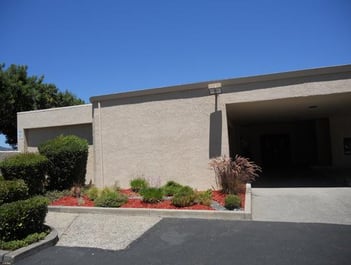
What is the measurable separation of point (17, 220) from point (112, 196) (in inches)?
138

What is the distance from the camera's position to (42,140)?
15.4m

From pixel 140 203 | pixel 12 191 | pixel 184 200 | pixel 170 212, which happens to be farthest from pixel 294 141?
pixel 12 191

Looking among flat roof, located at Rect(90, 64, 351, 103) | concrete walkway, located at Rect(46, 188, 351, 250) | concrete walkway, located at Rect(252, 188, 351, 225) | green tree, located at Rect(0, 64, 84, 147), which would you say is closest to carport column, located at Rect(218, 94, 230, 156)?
flat roof, located at Rect(90, 64, 351, 103)

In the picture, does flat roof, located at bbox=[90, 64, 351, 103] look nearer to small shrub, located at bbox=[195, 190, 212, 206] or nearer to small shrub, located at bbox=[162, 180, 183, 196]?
small shrub, located at bbox=[162, 180, 183, 196]

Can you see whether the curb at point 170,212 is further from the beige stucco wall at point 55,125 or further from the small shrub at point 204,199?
the beige stucco wall at point 55,125

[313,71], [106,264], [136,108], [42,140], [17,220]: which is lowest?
[106,264]

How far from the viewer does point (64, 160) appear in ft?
37.5

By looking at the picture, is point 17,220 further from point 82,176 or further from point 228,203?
point 82,176

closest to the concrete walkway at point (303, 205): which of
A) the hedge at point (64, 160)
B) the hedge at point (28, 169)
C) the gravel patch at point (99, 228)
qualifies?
the gravel patch at point (99, 228)

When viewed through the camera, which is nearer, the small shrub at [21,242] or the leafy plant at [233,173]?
the small shrub at [21,242]

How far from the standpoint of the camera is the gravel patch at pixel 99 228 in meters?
6.20

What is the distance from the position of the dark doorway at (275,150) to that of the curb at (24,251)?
1767 centimetres

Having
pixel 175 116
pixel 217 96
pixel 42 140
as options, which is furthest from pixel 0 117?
pixel 217 96

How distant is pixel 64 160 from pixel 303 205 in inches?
328
